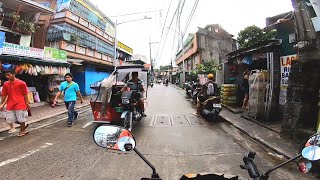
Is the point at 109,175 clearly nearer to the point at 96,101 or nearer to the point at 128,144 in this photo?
the point at 128,144

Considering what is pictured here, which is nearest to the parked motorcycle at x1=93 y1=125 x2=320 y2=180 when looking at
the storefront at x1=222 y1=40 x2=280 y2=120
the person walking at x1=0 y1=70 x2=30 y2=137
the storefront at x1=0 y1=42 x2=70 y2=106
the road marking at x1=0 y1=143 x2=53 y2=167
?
the road marking at x1=0 y1=143 x2=53 y2=167

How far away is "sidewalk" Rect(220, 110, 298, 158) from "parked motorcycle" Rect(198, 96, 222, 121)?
59 cm

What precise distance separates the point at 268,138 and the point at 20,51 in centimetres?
1203

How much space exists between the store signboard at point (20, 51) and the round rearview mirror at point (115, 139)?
11.8 metres

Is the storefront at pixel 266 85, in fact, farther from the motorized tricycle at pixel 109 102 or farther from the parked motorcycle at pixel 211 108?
the motorized tricycle at pixel 109 102

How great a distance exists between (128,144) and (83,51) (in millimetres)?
23823

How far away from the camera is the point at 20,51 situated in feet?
41.8

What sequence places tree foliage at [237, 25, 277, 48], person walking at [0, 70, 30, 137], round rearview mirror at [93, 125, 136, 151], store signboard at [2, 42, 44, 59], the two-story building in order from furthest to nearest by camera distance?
tree foliage at [237, 25, 277, 48] < the two-story building < store signboard at [2, 42, 44, 59] < person walking at [0, 70, 30, 137] < round rearview mirror at [93, 125, 136, 151]

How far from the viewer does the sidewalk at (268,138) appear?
5785 millimetres

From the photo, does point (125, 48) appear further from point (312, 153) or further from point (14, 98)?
point (312, 153)

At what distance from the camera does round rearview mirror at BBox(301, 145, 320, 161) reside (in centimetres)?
197

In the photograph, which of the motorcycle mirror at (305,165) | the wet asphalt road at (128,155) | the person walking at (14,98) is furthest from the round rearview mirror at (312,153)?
the person walking at (14,98)

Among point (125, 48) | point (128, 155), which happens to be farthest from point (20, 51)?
point (125, 48)

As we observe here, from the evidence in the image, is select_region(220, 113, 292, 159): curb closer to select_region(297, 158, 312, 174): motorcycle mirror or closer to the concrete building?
select_region(297, 158, 312, 174): motorcycle mirror
